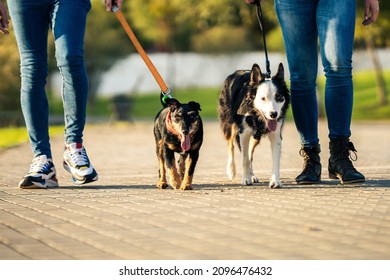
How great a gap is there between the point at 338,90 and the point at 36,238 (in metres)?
3.58

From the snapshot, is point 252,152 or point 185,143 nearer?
point 185,143

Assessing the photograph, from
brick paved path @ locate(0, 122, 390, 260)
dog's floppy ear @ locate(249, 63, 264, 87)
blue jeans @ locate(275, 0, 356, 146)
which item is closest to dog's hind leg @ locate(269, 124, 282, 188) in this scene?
brick paved path @ locate(0, 122, 390, 260)

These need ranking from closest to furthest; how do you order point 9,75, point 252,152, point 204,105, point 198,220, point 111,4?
1. point 198,220
2. point 111,4
3. point 252,152
4. point 9,75
5. point 204,105

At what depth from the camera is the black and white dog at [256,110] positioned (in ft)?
28.4

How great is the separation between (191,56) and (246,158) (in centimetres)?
4836

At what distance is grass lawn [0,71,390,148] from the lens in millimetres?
33500

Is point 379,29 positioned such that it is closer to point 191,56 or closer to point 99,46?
point 99,46

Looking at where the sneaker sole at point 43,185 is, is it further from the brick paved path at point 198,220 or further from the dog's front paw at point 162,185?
the dog's front paw at point 162,185

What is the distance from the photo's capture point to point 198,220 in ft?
21.4

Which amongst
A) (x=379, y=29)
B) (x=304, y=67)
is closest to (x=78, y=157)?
(x=304, y=67)

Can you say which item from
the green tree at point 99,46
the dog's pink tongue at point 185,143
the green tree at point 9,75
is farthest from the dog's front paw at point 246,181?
the green tree at point 99,46

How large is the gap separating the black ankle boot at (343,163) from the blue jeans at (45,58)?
6.85 ft

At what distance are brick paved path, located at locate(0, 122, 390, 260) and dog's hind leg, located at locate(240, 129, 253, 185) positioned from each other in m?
0.20

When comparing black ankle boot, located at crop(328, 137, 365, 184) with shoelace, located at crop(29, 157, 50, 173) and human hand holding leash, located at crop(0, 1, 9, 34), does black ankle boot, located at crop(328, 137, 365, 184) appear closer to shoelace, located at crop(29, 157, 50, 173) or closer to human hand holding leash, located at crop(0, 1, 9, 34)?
shoelace, located at crop(29, 157, 50, 173)
